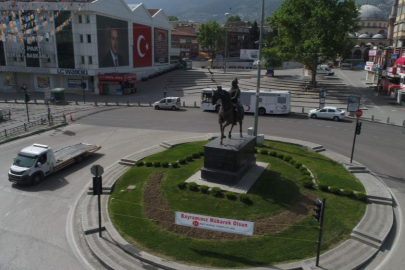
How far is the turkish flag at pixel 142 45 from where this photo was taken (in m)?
61.6

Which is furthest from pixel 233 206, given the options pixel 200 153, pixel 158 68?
pixel 158 68

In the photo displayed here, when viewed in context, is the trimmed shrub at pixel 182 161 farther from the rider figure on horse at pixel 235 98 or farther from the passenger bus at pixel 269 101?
the passenger bus at pixel 269 101

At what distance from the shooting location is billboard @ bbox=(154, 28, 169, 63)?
70.6 meters

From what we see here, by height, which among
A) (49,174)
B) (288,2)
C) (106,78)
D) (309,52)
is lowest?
(49,174)

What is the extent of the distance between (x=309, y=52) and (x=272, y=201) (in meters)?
39.0

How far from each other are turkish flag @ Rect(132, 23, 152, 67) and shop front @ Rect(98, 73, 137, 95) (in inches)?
406

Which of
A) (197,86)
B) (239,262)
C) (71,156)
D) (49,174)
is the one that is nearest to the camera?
(239,262)

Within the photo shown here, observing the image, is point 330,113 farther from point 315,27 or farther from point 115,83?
point 115,83

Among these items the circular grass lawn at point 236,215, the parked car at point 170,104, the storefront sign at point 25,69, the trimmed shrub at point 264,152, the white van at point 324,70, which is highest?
the white van at point 324,70

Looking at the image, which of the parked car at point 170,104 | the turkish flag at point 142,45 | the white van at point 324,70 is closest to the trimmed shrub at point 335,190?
the parked car at point 170,104

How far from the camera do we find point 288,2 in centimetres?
5228

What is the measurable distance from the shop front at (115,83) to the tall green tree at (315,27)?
25.8 metres

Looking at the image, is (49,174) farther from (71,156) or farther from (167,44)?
(167,44)

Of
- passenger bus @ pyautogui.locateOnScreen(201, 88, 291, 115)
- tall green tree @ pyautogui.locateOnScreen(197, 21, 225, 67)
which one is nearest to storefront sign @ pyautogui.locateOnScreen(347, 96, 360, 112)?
passenger bus @ pyautogui.locateOnScreen(201, 88, 291, 115)
